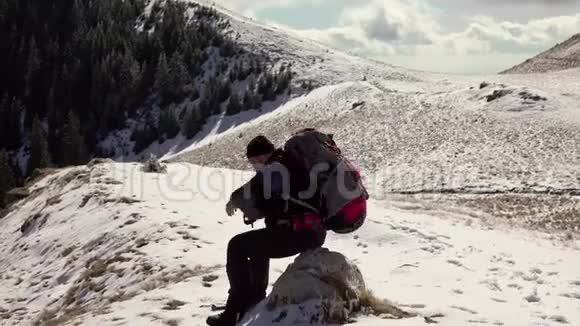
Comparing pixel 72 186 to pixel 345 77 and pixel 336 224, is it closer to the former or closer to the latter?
pixel 336 224

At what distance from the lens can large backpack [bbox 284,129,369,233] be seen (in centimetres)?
639

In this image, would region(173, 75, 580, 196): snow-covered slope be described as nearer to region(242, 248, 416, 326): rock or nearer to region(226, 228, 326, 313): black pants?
region(242, 248, 416, 326): rock

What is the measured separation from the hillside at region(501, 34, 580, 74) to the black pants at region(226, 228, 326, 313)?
213ft

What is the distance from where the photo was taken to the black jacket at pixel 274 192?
6.18 meters

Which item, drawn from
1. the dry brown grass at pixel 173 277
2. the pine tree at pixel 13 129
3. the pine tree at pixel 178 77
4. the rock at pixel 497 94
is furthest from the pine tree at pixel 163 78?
the dry brown grass at pixel 173 277

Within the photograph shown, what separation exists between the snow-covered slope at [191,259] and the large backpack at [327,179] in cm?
128

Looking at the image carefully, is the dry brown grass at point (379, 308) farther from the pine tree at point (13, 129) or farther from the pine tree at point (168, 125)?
the pine tree at point (13, 129)

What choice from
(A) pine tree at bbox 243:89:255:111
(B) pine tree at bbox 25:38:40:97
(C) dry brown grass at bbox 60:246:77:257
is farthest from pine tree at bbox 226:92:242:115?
(C) dry brown grass at bbox 60:246:77:257

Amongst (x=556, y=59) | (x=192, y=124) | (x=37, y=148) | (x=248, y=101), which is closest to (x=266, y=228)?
(x=248, y=101)

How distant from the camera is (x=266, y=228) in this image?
21.8 feet

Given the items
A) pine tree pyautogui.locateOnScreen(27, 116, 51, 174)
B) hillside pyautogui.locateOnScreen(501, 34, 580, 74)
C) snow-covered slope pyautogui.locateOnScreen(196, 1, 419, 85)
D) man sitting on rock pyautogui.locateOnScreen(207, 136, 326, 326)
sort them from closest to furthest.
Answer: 1. man sitting on rock pyautogui.locateOnScreen(207, 136, 326, 326)
2. hillside pyautogui.locateOnScreen(501, 34, 580, 74)
3. snow-covered slope pyautogui.locateOnScreen(196, 1, 419, 85)
4. pine tree pyautogui.locateOnScreen(27, 116, 51, 174)

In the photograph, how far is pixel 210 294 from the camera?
886 centimetres

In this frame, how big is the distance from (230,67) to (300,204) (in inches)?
3144

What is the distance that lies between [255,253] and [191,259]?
532 cm
